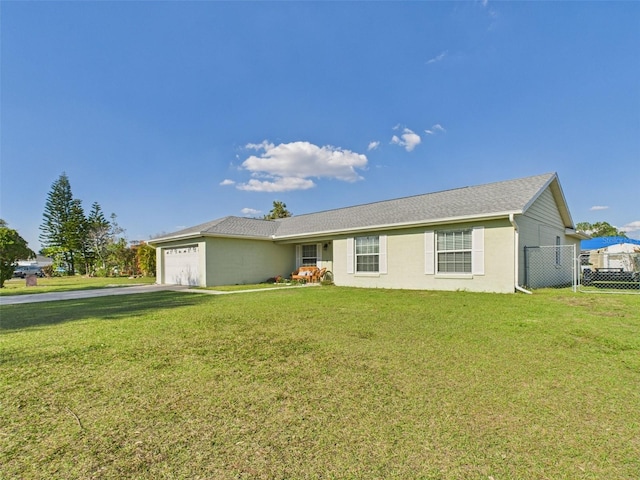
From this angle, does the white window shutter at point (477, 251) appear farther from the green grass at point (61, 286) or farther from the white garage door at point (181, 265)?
the green grass at point (61, 286)

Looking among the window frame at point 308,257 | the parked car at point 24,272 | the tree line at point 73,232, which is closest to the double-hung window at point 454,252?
the window frame at point 308,257

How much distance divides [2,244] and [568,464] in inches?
929

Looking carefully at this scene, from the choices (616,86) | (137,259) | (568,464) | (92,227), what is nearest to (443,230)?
(616,86)

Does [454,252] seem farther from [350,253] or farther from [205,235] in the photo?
[205,235]

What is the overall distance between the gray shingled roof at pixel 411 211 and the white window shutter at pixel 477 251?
0.65 meters

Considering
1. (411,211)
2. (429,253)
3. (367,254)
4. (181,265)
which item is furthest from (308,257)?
(429,253)

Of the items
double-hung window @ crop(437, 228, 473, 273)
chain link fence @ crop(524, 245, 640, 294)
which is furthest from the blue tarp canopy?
double-hung window @ crop(437, 228, 473, 273)

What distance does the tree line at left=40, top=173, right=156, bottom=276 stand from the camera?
36.4 m

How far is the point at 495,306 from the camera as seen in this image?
7.52 m

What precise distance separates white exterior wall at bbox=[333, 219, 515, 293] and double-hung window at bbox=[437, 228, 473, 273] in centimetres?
24

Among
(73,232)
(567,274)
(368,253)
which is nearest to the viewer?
(368,253)

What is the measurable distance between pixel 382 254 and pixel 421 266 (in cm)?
178

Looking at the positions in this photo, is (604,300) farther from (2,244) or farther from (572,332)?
(2,244)

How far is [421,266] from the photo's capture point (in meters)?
11.9
